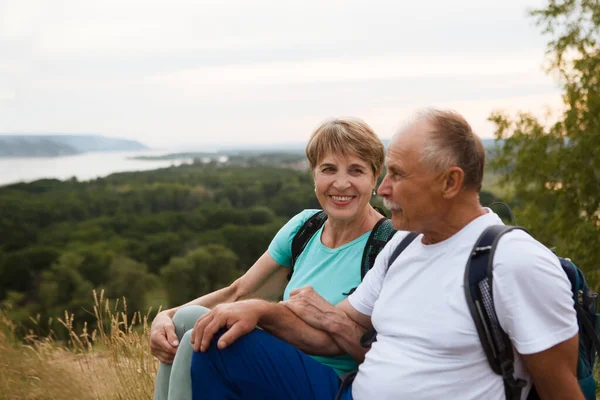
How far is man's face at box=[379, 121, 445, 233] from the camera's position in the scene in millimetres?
1819

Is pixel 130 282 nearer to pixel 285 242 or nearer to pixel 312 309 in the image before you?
pixel 285 242

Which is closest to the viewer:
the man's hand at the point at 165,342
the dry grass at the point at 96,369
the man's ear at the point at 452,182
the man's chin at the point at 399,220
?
the man's ear at the point at 452,182

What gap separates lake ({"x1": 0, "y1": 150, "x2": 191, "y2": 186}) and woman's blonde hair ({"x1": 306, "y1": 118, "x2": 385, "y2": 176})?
6106cm

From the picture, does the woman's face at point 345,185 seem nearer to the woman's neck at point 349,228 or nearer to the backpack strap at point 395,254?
the woman's neck at point 349,228

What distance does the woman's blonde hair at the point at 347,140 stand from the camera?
2502 mm

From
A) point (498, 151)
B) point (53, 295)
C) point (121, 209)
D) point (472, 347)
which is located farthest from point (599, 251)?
point (121, 209)

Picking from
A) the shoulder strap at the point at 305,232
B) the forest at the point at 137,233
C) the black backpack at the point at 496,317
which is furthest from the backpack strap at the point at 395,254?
the forest at the point at 137,233

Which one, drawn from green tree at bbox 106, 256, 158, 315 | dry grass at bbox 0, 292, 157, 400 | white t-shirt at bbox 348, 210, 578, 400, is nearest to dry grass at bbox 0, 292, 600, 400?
dry grass at bbox 0, 292, 157, 400

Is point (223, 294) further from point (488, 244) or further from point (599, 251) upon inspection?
point (599, 251)

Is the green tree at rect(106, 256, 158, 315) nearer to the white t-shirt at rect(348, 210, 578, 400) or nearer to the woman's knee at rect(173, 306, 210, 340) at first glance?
the woman's knee at rect(173, 306, 210, 340)

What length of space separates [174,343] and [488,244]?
1.19 m

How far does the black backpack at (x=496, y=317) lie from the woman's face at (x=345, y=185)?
2.91 feet

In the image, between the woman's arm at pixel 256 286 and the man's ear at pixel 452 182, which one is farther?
the woman's arm at pixel 256 286

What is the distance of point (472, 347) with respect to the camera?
1680 millimetres
